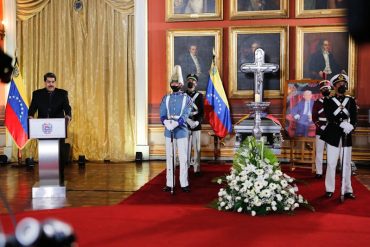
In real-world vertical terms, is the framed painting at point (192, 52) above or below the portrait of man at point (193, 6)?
below

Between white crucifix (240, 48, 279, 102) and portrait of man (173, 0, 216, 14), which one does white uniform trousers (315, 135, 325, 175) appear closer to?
white crucifix (240, 48, 279, 102)

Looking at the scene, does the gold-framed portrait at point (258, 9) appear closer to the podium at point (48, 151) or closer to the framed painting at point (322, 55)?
the framed painting at point (322, 55)

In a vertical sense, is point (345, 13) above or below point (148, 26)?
below

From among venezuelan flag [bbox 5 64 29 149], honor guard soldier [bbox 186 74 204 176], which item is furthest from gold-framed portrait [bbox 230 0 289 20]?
venezuelan flag [bbox 5 64 29 149]

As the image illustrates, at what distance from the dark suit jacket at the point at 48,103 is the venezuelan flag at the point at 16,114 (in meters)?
2.66

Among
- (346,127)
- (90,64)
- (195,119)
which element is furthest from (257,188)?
(90,64)

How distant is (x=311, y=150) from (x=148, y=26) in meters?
4.63

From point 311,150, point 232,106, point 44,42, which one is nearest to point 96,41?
point 44,42

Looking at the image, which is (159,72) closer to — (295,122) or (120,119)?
(120,119)

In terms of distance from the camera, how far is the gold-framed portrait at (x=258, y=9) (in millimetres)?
10672

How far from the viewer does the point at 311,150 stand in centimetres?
1027

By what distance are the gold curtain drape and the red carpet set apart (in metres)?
4.77

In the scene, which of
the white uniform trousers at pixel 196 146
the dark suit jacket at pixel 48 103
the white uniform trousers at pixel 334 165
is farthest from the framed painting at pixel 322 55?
the dark suit jacket at pixel 48 103

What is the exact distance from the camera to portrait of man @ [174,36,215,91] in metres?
11.0
